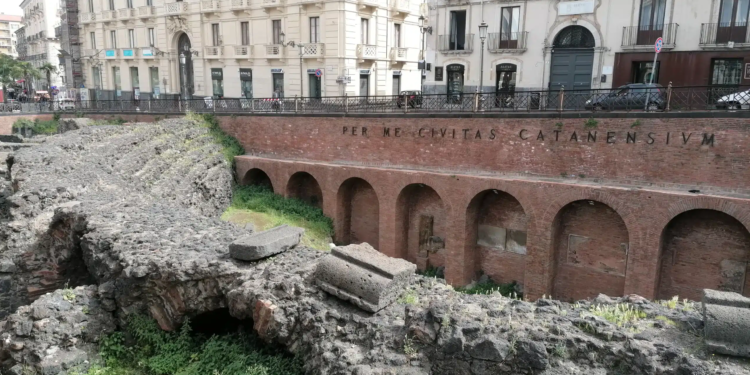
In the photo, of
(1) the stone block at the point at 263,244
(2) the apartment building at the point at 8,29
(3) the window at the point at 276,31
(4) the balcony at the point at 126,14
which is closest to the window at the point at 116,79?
(4) the balcony at the point at 126,14

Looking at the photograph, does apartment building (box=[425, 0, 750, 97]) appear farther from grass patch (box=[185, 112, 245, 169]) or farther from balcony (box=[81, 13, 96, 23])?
balcony (box=[81, 13, 96, 23])

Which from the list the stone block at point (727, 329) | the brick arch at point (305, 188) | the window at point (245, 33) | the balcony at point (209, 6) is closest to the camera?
the stone block at point (727, 329)

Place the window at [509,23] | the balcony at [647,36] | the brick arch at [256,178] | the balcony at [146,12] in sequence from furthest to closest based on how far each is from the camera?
the balcony at [146,12] → the window at [509,23] → the brick arch at [256,178] → the balcony at [647,36]

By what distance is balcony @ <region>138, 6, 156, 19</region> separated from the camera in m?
35.5

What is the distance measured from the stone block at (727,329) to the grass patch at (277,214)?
1240cm

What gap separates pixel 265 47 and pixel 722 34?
2159 centimetres

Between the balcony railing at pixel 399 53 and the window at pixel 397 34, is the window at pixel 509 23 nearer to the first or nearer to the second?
the balcony railing at pixel 399 53

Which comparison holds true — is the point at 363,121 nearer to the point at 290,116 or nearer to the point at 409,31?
the point at 290,116

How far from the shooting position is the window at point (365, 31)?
28.4 m

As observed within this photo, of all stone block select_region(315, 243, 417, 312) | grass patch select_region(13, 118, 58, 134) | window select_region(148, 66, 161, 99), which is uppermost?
window select_region(148, 66, 161, 99)

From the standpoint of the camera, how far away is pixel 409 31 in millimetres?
32094

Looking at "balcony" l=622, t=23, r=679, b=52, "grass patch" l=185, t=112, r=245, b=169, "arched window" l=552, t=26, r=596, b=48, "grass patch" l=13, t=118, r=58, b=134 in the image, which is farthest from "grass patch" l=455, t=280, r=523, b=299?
"grass patch" l=13, t=118, r=58, b=134

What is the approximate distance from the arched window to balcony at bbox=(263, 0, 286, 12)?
14693 millimetres

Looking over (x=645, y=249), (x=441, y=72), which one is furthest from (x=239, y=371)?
(x=441, y=72)
